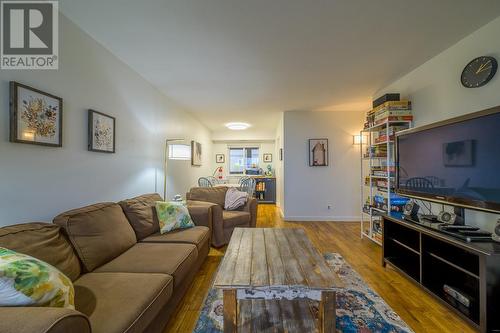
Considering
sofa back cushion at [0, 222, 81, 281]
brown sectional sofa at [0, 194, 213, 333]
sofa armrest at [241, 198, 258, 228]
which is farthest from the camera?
sofa armrest at [241, 198, 258, 228]

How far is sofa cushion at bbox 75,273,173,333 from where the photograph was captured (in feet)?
3.43

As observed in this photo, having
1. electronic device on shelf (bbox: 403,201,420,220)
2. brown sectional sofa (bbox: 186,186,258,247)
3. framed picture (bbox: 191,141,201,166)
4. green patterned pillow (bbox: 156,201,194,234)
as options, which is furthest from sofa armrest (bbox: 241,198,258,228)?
framed picture (bbox: 191,141,201,166)

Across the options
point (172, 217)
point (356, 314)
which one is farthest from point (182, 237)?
point (356, 314)

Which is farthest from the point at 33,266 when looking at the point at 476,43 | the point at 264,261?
the point at 476,43

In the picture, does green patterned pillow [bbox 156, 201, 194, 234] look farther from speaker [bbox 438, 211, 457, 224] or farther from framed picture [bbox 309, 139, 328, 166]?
framed picture [bbox 309, 139, 328, 166]

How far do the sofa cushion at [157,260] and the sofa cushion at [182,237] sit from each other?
95 mm

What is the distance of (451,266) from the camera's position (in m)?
1.81

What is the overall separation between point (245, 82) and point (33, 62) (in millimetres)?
2222

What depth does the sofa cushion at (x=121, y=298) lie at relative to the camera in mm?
1044

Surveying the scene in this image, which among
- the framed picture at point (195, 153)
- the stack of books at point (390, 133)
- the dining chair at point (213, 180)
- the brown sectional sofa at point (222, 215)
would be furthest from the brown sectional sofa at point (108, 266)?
the dining chair at point (213, 180)

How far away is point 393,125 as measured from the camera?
3.05m

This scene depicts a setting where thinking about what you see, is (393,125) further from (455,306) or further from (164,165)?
(164,165)

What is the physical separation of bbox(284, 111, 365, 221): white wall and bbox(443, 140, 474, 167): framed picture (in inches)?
108

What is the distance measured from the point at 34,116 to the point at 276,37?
2.03 metres
